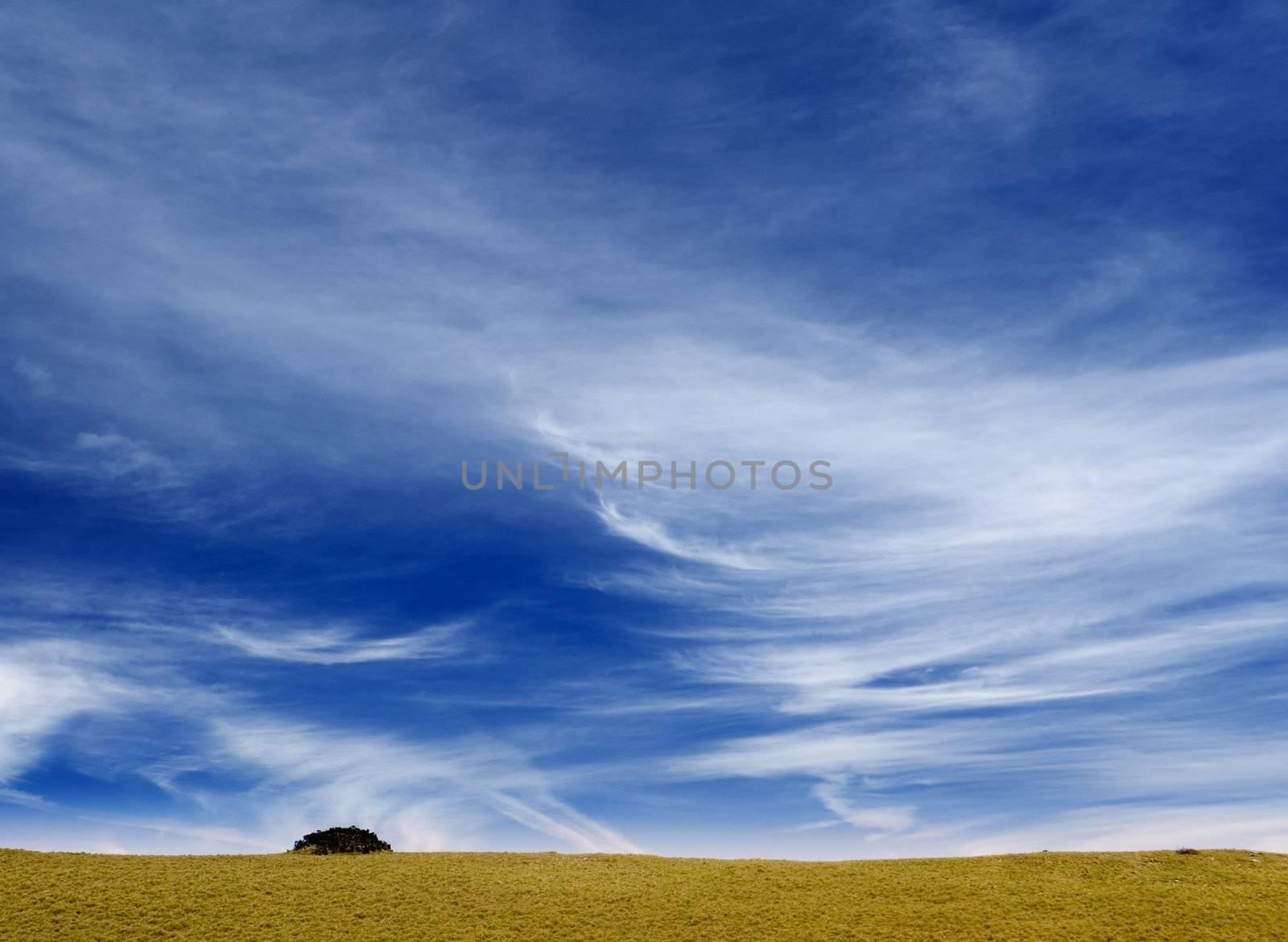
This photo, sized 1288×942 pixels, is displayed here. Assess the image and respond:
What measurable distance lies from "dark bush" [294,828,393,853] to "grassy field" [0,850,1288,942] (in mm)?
2820

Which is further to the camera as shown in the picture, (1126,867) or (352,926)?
(1126,867)

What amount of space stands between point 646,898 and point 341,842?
21.6 meters

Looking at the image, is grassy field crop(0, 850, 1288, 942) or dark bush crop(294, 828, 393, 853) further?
dark bush crop(294, 828, 393, 853)

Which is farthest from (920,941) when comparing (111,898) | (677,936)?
(111,898)

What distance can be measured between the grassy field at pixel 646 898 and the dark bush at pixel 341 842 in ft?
9.25

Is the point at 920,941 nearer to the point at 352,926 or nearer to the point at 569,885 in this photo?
the point at 569,885

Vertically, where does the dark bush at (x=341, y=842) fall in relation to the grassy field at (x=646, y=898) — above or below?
above

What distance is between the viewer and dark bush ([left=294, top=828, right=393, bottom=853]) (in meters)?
55.1

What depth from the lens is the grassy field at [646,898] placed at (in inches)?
1563

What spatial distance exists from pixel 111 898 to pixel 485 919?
1768cm

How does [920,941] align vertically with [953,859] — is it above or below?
below

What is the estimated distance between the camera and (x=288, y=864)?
5069 centimetres

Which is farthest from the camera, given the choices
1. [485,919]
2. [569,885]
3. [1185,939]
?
[569,885]

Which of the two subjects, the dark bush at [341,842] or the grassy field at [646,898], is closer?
the grassy field at [646,898]
